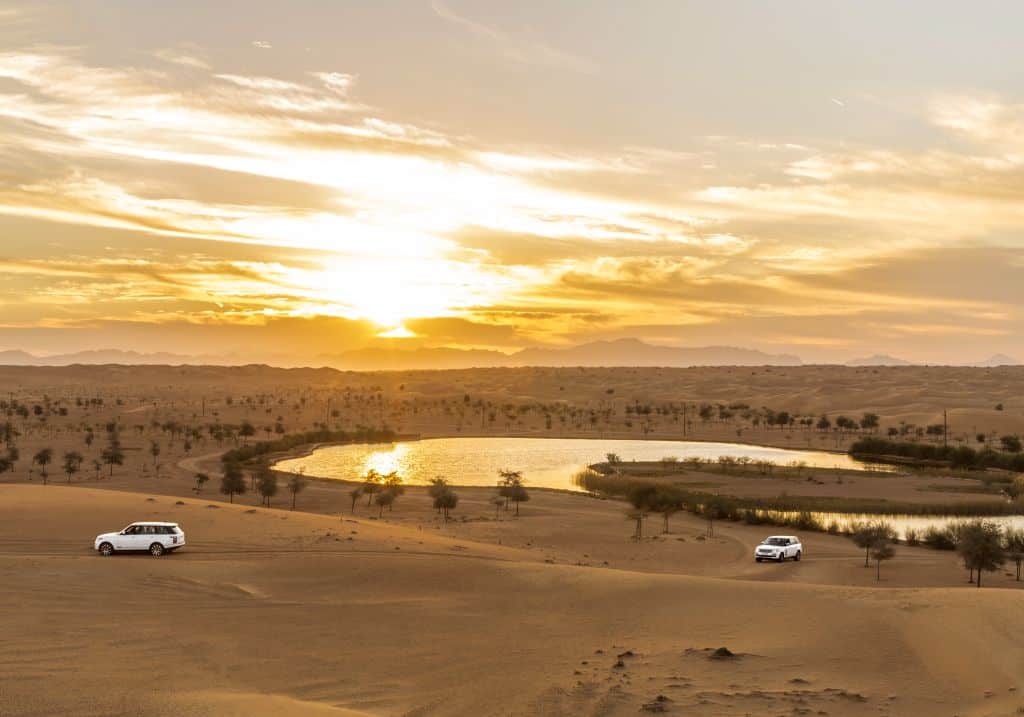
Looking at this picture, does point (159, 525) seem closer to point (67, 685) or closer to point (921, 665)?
point (67, 685)

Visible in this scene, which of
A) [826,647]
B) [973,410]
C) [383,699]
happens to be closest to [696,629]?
[826,647]

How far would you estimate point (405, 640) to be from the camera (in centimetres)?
2220

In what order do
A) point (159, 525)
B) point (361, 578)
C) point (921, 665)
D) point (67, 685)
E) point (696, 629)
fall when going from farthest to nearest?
point (159, 525) < point (361, 578) < point (696, 629) < point (921, 665) < point (67, 685)

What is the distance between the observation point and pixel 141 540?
31.7m

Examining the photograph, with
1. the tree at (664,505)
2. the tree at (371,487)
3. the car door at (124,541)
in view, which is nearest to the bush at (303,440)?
the tree at (371,487)

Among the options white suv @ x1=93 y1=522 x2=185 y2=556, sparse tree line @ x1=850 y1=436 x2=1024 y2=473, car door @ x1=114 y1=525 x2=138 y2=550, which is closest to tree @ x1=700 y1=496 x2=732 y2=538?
white suv @ x1=93 y1=522 x2=185 y2=556

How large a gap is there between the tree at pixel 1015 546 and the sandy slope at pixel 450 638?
1375cm

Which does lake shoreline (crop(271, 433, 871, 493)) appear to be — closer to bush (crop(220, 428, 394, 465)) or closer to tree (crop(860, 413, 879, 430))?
bush (crop(220, 428, 394, 465))

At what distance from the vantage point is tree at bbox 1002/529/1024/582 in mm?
37447

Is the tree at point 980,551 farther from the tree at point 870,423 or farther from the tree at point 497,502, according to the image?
the tree at point 870,423

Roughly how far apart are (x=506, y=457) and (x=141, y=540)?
62225 mm

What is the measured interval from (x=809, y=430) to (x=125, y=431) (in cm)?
9033

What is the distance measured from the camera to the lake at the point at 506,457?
77.1 meters

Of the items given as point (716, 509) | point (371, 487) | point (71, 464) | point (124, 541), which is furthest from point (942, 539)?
point (71, 464)
